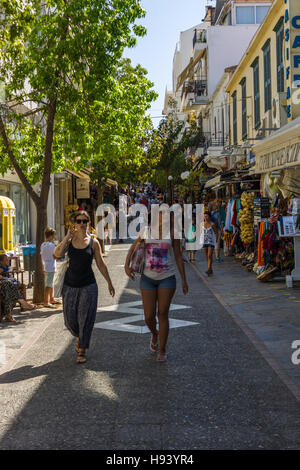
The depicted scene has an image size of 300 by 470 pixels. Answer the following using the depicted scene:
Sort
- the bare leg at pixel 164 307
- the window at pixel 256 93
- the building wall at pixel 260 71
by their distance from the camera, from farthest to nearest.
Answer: the window at pixel 256 93
the building wall at pixel 260 71
the bare leg at pixel 164 307

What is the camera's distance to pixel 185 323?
30.7ft

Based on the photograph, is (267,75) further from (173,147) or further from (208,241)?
(173,147)

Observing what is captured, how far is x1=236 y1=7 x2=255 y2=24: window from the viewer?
3459 cm

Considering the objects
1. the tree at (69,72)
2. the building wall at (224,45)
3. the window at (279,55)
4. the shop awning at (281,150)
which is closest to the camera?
the shop awning at (281,150)

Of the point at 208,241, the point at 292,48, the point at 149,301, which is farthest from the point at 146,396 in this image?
the point at 208,241

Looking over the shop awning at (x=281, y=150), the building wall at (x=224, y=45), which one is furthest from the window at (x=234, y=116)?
the shop awning at (x=281, y=150)

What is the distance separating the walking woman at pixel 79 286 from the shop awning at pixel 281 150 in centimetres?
421

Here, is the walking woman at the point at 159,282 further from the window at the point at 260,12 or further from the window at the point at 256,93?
the window at the point at 260,12

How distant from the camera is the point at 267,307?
10594mm

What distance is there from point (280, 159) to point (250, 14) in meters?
26.9

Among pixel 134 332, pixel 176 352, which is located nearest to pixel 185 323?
pixel 134 332

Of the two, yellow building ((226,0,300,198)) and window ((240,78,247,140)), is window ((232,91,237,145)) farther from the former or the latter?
window ((240,78,247,140))

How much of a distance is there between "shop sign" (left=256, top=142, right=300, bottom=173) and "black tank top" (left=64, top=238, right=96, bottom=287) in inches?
168

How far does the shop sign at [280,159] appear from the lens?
9.77 m
